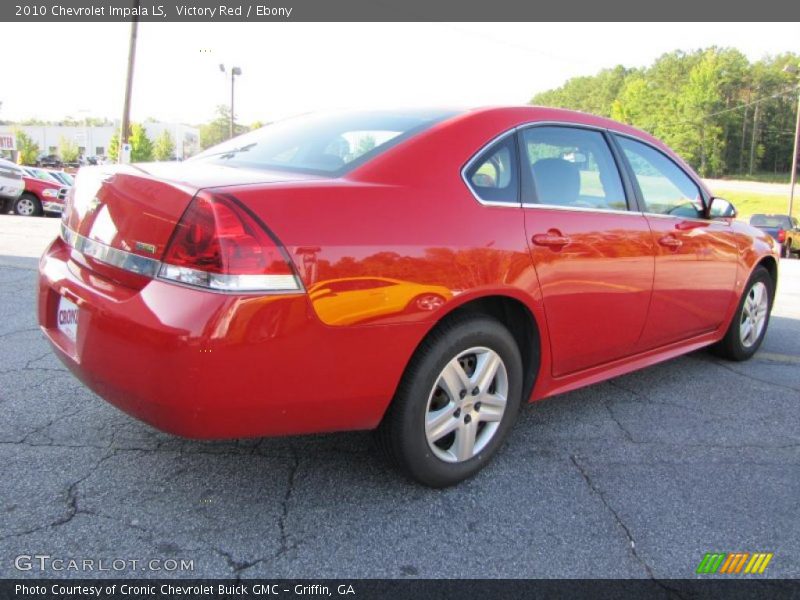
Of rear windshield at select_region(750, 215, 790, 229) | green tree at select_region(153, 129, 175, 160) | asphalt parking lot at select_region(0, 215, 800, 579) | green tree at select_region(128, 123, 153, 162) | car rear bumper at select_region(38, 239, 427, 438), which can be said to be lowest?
asphalt parking lot at select_region(0, 215, 800, 579)

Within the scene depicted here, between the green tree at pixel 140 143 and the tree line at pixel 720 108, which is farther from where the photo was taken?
the tree line at pixel 720 108

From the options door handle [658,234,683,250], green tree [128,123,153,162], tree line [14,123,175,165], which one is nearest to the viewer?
door handle [658,234,683,250]

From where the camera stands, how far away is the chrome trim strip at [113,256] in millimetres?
2062

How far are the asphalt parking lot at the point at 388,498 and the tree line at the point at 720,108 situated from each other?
277 feet

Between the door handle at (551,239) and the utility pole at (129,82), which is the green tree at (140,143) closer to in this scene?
the utility pole at (129,82)

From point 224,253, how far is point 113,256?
52 centimetres

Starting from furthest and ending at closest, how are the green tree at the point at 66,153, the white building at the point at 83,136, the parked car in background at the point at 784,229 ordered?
the white building at the point at 83,136 < the green tree at the point at 66,153 < the parked car in background at the point at 784,229

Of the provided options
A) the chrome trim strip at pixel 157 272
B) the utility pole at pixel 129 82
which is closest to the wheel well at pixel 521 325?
the chrome trim strip at pixel 157 272

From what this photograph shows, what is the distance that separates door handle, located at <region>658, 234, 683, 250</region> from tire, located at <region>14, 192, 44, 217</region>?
1750 centimetres

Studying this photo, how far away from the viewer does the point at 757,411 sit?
12.1 ft

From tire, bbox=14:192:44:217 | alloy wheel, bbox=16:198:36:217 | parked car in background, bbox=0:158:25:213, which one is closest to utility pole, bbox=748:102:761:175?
tire, bbox=14:192:44:217

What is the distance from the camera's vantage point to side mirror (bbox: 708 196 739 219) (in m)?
3.95

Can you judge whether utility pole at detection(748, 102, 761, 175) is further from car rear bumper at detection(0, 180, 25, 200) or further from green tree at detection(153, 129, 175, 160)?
car rear bumper at detection(0, 180, 25, 200)

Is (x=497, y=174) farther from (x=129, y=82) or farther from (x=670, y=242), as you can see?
(x=129, y=82)
